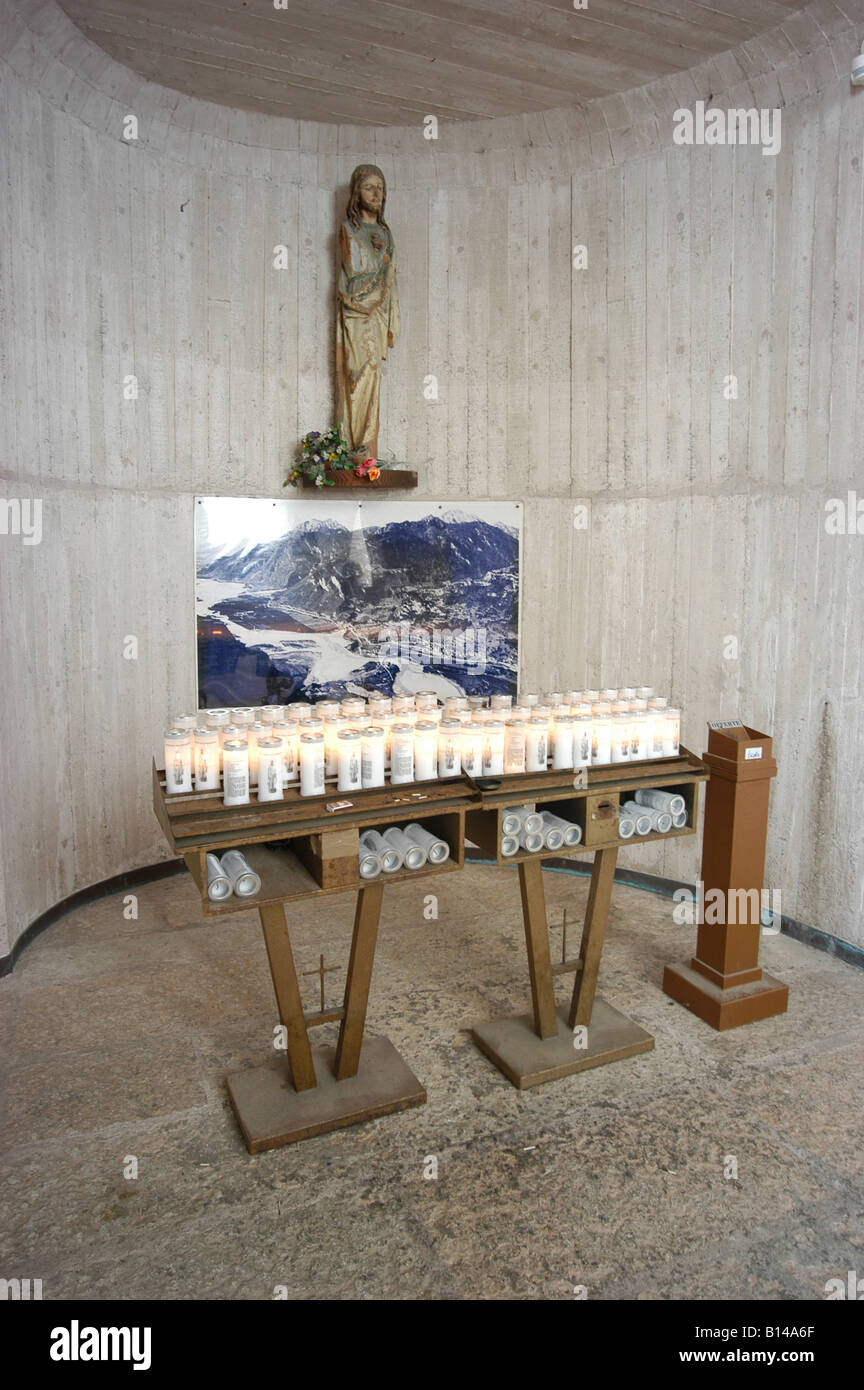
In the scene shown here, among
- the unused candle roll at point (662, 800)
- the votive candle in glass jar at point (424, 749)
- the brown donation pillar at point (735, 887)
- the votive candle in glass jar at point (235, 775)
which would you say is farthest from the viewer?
the brown donation pillar at point (735, 887)

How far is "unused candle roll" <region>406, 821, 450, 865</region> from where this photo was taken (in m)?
3.45

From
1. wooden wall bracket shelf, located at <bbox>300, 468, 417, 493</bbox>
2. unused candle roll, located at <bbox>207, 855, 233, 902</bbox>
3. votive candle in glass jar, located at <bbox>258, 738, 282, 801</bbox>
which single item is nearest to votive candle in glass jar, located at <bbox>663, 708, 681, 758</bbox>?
votive candle in glass jar, located at <bbox>258, 738, 282, 801</bbox>

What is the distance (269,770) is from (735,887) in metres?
2.36

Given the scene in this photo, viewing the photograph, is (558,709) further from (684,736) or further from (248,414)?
(248,414)

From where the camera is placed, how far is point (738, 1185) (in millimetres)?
3154

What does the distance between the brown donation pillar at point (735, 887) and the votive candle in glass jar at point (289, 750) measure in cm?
204

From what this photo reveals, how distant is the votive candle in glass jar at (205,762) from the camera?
3363 millimetres

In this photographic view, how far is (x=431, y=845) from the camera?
345cm

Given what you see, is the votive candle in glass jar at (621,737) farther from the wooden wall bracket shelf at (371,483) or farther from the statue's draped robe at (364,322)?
the statue's draped robe at (364,322)

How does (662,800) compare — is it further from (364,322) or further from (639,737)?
(364,322)

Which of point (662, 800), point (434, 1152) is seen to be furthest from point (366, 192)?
point (434, 1152)

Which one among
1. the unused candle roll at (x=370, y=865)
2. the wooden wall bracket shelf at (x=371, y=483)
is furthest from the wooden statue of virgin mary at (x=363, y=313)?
the unused candle roll at (x=370, y=865)
